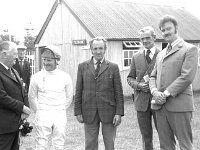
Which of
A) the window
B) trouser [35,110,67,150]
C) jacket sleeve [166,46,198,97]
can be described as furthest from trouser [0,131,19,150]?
the window

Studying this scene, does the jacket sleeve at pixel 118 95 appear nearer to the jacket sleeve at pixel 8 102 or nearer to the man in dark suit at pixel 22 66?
the jacket sleeve at pixel 8 102

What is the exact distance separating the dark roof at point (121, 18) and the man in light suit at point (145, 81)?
10.2 metres

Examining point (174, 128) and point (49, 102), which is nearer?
→ point (174, 128)

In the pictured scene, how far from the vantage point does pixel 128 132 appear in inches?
320

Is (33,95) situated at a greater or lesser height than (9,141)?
greater

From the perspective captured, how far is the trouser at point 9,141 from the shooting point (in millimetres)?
4344

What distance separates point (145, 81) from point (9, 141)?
2.29 m

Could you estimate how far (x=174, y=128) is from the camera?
444 centimetres

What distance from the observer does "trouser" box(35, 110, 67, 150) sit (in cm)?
473

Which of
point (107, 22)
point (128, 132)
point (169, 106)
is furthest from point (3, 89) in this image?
point (107, 22)

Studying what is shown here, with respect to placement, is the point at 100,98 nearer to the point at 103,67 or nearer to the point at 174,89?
the point at 103,67

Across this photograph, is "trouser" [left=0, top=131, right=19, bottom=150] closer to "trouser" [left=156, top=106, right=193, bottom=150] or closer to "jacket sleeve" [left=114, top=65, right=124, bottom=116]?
"jacket sleeve" [left=114, top=65, right=124, bottom=116]

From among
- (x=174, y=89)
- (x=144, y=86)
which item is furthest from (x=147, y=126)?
(x=174, y=89)

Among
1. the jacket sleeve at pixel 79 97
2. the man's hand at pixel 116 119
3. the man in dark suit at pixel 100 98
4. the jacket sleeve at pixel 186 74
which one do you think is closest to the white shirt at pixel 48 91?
the jacket sleeve at pixel 79 97
